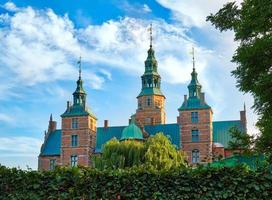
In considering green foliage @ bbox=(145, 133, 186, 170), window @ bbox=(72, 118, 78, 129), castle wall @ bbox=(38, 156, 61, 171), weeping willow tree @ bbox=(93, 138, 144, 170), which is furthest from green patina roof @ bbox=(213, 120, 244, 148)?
castle wall @ bbox=(38, 156, 61, 171)

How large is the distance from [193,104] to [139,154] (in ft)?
50.8

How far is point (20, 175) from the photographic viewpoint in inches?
399

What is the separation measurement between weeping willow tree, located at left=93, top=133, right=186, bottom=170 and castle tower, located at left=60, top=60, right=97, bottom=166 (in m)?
13.7

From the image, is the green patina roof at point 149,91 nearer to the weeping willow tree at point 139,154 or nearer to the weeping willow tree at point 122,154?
the weeping willow tree at point 139,154

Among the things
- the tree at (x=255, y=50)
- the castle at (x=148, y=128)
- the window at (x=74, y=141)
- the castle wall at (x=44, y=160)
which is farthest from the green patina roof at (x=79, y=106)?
the tree at (x=255, y=50)

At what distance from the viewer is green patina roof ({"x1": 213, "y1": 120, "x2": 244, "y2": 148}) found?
56.5 metres

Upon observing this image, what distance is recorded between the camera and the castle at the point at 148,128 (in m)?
54.5

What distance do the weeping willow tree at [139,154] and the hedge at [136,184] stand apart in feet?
98.5

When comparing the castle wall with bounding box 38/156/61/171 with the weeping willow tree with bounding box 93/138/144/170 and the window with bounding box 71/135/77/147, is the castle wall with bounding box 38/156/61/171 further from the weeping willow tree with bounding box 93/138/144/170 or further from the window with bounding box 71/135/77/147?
the weeping willow tree with bounding box 93/138/144/170

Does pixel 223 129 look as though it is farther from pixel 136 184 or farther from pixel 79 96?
pixel 136 184

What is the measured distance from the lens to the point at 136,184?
9539 millimetres

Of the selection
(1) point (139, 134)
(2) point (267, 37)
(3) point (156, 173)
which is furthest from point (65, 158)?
(3) point (156, 173)

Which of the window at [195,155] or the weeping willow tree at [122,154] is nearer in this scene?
the weeping willow tree at [122,154]

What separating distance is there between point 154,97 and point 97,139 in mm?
9786
